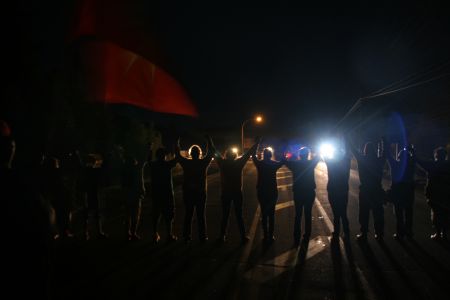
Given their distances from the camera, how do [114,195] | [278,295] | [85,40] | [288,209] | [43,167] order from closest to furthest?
[278,295] → [85,40] → [43,167] → [288,209] → [114,195]

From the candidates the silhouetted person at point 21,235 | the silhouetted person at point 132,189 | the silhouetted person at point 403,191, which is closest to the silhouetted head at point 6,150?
the silhouetted person at point 21,235

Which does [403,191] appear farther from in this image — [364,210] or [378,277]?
[378,277]

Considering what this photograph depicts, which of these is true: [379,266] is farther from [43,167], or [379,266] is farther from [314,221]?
[43,167]

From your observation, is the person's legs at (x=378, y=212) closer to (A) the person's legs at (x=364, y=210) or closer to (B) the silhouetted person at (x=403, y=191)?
(A) the person's legs at (x=364, y=210)

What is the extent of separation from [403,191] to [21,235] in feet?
22.7

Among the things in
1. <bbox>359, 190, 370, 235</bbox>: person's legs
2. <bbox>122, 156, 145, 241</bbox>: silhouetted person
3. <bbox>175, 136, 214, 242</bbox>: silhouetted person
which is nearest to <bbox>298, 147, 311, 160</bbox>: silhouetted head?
<bbox>359, 190, 370, 235</bbox>: person's legs

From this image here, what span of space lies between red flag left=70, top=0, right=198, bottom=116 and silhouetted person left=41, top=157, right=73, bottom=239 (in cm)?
207

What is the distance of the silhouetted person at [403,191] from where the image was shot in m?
7.29

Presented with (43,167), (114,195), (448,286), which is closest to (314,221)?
(448,286)

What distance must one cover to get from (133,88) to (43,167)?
8.20 feet

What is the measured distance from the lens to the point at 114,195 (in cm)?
1512

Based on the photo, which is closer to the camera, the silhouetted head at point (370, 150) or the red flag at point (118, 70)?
the red flag at point (118, 70)

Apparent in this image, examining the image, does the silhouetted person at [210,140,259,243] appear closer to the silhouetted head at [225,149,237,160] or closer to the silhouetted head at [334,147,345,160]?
the silhouetted head at [225,149,237,160]

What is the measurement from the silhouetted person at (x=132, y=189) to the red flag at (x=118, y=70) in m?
1.44
